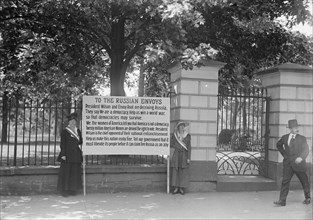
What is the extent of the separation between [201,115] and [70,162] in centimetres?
313

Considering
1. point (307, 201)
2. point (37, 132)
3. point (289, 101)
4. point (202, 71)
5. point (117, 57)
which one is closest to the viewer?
point (307, 201)

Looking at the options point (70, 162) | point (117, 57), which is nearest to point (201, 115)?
point (70, 162)

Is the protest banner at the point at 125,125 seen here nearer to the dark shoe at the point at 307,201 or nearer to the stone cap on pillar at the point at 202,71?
the stone cap on pillar at the point at 202,71

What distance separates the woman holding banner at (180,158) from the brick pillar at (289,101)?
234 centimetres

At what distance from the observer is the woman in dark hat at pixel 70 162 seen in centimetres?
874

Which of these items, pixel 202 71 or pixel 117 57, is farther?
pixel 117 57

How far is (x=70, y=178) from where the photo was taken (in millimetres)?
8766

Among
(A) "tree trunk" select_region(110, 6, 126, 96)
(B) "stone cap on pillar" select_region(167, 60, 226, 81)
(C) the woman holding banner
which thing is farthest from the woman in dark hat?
(A) "tree trunk" select_region(110, 6, 126, 96)

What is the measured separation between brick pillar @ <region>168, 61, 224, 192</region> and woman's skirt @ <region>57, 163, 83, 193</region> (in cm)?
255

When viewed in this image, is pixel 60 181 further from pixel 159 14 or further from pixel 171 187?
pixel 159 14

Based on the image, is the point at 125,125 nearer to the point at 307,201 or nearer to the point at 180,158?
the point at 180,158

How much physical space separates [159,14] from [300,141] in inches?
144

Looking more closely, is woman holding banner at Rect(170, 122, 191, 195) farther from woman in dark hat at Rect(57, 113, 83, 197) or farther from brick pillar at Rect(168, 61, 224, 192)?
woman in dark hat at Rect(57, 113, 83, 197)

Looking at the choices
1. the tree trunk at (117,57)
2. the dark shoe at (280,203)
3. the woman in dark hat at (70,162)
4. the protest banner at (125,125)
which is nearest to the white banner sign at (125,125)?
the protest banner at (125,125)
